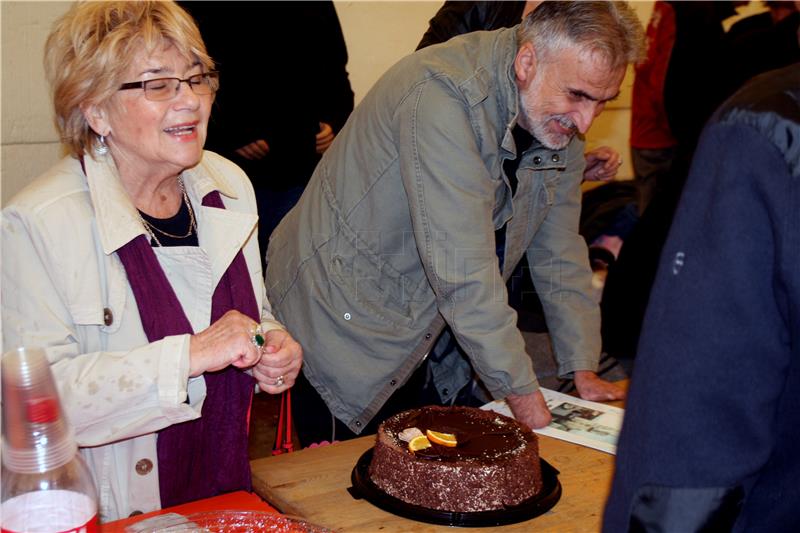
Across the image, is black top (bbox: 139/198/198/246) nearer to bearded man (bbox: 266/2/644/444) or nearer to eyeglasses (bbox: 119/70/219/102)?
eyeglasses (bbox: 119/70/219/102)

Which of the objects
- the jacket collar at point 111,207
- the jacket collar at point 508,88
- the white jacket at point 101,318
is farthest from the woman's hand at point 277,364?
the jacket collar at point 508,88

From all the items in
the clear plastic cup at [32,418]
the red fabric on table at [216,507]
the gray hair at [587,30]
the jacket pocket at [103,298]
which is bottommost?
the red fabric on table at [216,507]

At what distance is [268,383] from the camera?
182 cm

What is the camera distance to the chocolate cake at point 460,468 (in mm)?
1533

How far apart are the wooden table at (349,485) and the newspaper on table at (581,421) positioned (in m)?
0.04

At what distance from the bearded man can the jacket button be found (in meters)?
0.59

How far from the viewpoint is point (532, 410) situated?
199cm

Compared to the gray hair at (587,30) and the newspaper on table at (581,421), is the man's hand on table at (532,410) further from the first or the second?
the gray hair at (587,30)

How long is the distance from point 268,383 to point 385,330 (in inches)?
16.8

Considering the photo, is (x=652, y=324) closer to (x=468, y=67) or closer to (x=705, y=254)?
(x=705, y=254)

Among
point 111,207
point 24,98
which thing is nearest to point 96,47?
point 111,207

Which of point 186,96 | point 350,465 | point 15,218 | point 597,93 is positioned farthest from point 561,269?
point 15,218

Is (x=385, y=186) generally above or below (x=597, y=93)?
below

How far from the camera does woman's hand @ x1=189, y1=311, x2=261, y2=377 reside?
160 centimetres
